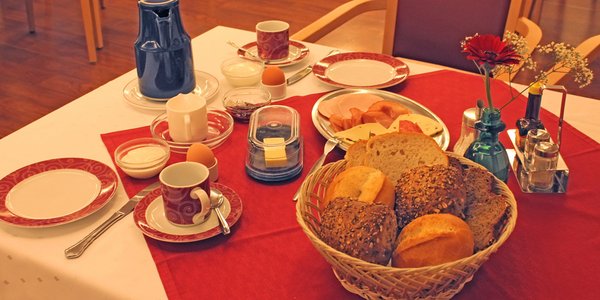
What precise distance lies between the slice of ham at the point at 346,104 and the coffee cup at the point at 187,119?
25cm

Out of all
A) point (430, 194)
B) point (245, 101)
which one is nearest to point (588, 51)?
point (245, 101)

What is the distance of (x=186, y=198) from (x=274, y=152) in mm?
207

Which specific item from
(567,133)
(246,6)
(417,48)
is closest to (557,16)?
(246,6)

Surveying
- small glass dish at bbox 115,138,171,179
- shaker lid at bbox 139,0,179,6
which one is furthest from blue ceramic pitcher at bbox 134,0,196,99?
small glass dish at bbox 115,138,171,179

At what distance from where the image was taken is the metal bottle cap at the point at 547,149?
106 cm

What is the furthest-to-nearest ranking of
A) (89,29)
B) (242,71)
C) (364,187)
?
(89,29) < (242,71) < (364,187)

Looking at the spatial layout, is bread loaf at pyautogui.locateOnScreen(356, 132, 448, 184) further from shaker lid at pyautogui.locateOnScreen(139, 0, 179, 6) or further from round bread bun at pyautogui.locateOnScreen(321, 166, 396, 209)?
shaker lid at pyautogui.locateOnScreen(139, 0, 179, 6)

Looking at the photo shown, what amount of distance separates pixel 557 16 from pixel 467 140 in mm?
3366

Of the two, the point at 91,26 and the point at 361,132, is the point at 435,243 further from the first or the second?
the point at 91,26

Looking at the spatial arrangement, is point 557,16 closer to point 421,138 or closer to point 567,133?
point 567,133

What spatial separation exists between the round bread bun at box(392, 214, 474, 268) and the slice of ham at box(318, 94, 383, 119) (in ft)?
1.70

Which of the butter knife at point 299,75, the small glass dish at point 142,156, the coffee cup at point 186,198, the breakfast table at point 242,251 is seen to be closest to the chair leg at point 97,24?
the butter knife at point 299,75

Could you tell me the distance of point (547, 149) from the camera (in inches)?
41.6

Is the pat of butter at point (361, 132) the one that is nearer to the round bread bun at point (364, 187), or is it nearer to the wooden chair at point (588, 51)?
the round bread bun at point (364, 187)
